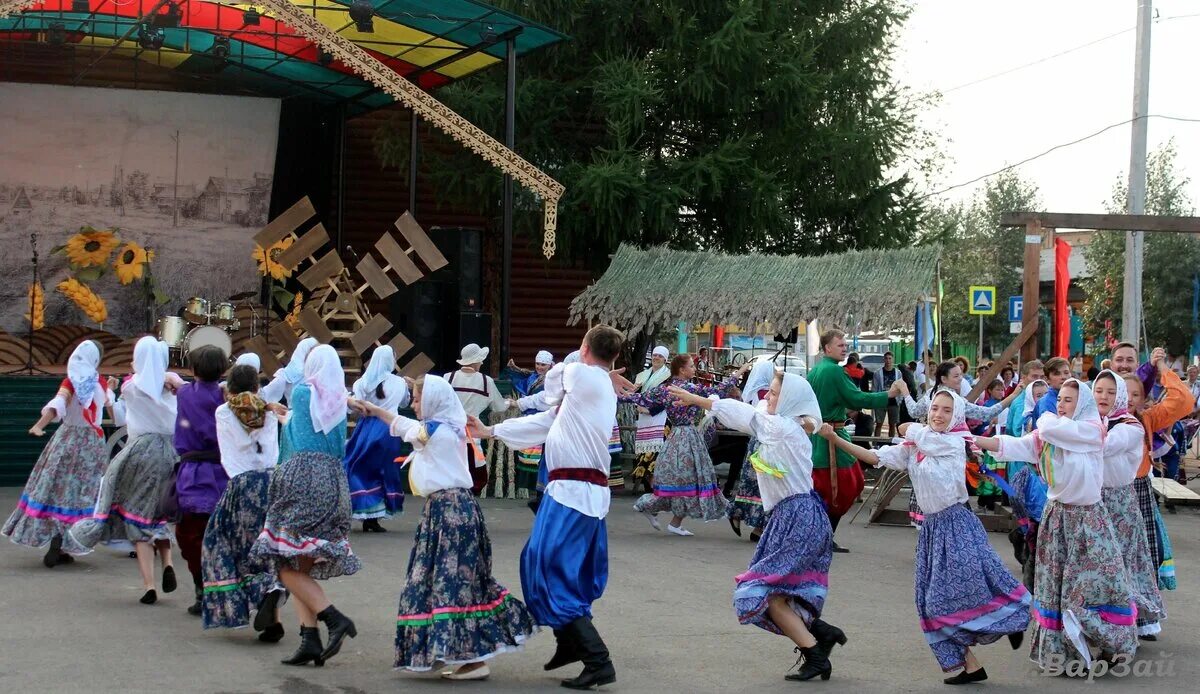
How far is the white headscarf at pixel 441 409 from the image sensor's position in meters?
7.09

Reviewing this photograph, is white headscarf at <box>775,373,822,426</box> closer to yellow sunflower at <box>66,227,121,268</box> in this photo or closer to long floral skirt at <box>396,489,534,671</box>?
long floral skirt at <box>396,489,534,671</box>

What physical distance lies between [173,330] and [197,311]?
0.52 metres

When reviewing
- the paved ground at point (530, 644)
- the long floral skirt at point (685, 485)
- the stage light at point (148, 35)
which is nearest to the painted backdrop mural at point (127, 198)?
the stage light at point (148, 35)

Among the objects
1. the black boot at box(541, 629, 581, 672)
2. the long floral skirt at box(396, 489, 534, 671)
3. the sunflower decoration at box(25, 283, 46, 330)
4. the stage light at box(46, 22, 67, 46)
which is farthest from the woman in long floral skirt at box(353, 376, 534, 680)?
the sunflower decoration at box(25, 283, 46, 330)

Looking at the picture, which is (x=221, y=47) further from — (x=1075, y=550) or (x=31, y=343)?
(x=1075, y=550)

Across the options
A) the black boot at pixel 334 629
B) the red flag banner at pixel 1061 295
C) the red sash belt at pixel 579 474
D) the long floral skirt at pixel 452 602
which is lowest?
the black boot at pixel 334 629

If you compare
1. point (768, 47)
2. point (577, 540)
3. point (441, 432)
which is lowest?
point (577, 540)

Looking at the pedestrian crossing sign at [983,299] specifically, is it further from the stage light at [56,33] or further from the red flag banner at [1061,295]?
the stage light at [56,33]

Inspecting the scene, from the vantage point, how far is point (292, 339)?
18359 millimetres

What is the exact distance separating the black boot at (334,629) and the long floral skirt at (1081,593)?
3.55 metres

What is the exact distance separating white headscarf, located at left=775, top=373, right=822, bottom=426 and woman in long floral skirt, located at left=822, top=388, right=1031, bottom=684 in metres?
0.63

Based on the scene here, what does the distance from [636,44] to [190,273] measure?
7960 millimetres

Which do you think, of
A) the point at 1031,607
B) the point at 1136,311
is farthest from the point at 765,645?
the point at 1136,311

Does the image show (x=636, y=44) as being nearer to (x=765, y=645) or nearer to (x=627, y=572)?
(x=627, y=572)
